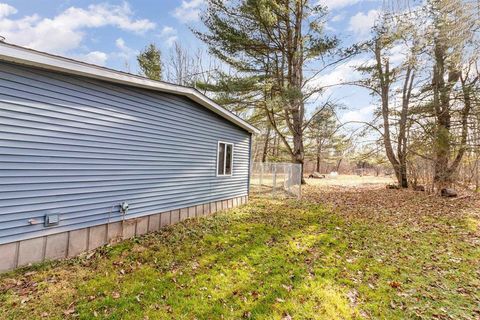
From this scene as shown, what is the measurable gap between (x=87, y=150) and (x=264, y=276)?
13.5 feet

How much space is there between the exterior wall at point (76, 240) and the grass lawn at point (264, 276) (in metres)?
0.20

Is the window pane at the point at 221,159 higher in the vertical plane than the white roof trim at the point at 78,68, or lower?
lower

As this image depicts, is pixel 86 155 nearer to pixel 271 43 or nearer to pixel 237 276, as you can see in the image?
pixel 237 276

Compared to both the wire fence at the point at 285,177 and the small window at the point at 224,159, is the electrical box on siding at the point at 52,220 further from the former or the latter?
the wire fence at the point at 285,177

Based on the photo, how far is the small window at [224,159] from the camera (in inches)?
341

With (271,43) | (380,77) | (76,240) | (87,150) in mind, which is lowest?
(76,240)

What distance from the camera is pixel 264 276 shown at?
14.1ft

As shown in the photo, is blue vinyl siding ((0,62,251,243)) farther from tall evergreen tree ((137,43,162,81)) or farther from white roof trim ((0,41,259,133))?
tall evergreen tree ((137,43,162,81))

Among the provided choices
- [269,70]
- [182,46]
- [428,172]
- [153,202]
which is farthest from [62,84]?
[182,46]

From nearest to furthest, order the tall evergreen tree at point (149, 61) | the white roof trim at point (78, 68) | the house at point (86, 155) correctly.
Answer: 1. the white roof trim at point (78, 68)
2. the house at point (86, 155)
3. the tall evergreen tree at point (149, 61)

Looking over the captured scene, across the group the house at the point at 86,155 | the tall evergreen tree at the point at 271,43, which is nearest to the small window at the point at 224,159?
the house at the point at 86,155

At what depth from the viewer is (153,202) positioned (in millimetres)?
6242

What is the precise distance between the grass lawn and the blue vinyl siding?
0.89m

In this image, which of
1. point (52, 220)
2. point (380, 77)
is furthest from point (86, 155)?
point (380, 77)
